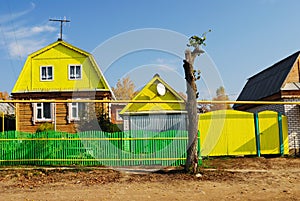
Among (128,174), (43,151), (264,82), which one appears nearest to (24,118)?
(43,151)

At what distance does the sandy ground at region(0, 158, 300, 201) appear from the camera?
23.3 feet

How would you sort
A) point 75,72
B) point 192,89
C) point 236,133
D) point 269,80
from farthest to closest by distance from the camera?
point 75,72 < point 269,80 < point 236,133 < point 192,89

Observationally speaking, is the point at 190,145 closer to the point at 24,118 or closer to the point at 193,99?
the point at 193,99

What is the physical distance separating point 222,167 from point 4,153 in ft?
24.8

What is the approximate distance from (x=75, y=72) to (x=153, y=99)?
6.69m

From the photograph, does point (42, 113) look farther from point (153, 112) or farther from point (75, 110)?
point (153, 112)

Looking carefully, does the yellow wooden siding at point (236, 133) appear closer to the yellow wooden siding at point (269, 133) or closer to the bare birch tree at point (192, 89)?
the yellow wooden siding at point (269, 133)

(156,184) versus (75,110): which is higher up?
(75,110)

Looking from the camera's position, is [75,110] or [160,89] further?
[75,110]

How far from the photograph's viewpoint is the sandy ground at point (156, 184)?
23.3ft

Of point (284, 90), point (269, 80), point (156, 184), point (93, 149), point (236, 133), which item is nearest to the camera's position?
point (156, 184)

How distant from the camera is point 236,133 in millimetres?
13211

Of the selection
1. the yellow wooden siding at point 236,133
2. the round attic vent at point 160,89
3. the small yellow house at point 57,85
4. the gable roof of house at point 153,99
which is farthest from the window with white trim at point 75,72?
the yellow wooden siding at point 236,133

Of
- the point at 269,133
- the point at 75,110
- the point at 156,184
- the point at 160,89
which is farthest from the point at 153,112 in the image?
the point at 156,184
